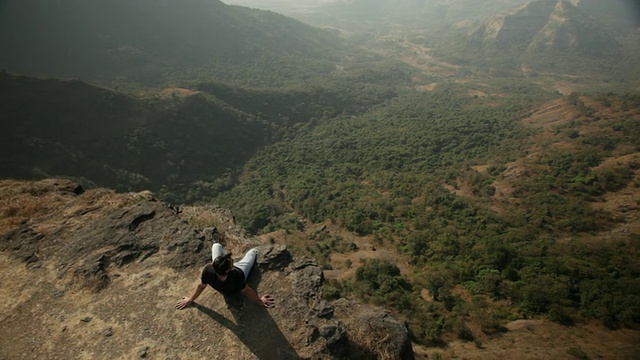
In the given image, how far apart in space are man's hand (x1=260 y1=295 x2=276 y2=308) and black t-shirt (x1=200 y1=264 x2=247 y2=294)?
74cm

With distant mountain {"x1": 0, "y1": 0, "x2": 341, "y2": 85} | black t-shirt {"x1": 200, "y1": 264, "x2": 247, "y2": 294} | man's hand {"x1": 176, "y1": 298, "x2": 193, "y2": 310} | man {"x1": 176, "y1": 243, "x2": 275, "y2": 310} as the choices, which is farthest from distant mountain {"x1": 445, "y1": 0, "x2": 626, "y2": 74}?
man's hand {"x1": 176, "y1": 298, "x2": 193, "y2": 310}

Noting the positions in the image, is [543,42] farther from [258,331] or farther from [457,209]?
[258,331]

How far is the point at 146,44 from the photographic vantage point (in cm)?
9881

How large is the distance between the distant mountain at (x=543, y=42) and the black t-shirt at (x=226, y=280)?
148 meters

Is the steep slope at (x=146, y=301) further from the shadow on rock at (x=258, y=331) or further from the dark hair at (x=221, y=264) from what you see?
the dark hair at (x=221, y=264)

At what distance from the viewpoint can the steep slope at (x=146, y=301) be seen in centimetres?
685

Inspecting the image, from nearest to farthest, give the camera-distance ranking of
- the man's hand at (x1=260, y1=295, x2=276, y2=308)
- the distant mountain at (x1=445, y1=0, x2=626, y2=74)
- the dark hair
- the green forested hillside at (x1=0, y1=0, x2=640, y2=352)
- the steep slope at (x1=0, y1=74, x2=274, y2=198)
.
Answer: the dark hair
the man's hand at (x1=260, y1=295, x2=276, y2=308)
the green forested hillside at (x1=0, y1=0, x2=640, y2=352)
the steep slope at (x1=0, y1=74, x2=274, y2=198)
the distant mountain at (x1=445, y1=0, x2=626, y2=74)

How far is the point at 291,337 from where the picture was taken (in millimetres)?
7188

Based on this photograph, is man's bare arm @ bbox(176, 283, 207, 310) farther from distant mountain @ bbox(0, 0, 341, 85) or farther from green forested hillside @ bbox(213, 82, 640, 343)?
distant mountain @ bbox(0, 0, 341, 85)

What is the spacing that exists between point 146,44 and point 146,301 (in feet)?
374

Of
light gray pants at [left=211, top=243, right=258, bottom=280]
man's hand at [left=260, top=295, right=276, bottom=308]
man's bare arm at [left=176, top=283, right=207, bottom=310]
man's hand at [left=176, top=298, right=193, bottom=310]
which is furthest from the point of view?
light gray pants at [left=211, top=243, right=258, bottom=280]

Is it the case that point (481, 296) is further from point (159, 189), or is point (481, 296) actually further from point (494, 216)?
point (159, 189)

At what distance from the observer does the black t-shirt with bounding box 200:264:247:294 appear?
22.5ft

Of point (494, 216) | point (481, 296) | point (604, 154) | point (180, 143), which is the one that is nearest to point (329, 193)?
point (494, 216)
